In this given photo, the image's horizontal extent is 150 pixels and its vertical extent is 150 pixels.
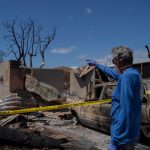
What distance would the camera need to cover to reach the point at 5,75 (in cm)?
1889

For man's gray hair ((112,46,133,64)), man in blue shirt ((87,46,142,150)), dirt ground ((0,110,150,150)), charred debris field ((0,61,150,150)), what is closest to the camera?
man in blue shirt ((87,46,142,150))

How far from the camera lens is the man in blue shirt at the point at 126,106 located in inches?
161

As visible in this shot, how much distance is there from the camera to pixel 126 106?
4082mm

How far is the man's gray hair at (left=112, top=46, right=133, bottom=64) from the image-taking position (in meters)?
4.19

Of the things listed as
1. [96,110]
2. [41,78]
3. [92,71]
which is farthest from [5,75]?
[96,110]

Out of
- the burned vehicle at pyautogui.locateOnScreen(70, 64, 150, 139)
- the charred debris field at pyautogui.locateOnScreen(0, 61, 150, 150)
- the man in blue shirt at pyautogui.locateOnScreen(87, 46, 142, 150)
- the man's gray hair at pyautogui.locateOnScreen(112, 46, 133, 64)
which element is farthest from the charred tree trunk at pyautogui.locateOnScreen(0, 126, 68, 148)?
the man's gray hair at pyautogui.locateOnScreen(112, 46, 133, 64)

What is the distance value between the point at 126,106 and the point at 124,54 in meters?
0.53

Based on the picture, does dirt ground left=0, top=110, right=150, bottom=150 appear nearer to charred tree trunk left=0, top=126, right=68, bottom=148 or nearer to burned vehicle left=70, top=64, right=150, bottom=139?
charred tree trunk left=0, top=126, right=68, bottom=148

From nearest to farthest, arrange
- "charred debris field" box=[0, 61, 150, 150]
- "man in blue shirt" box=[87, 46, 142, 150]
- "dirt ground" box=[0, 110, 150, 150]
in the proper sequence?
"man in blue shirt" box=[87, 46, 142, 150] → "dirt ground" box=[0, 110, 150, 150] → "charred debris field" box=[0, 61, 150, 150]

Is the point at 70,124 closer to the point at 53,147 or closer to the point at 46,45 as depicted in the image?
the point at 53,147

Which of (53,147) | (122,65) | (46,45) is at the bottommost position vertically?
(53,147)

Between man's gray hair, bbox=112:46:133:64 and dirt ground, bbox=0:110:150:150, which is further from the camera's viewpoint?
dirt ground, bbox=0:110:150:150

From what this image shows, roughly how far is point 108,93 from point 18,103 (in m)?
6.11

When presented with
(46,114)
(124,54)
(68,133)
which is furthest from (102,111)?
(124,54)
